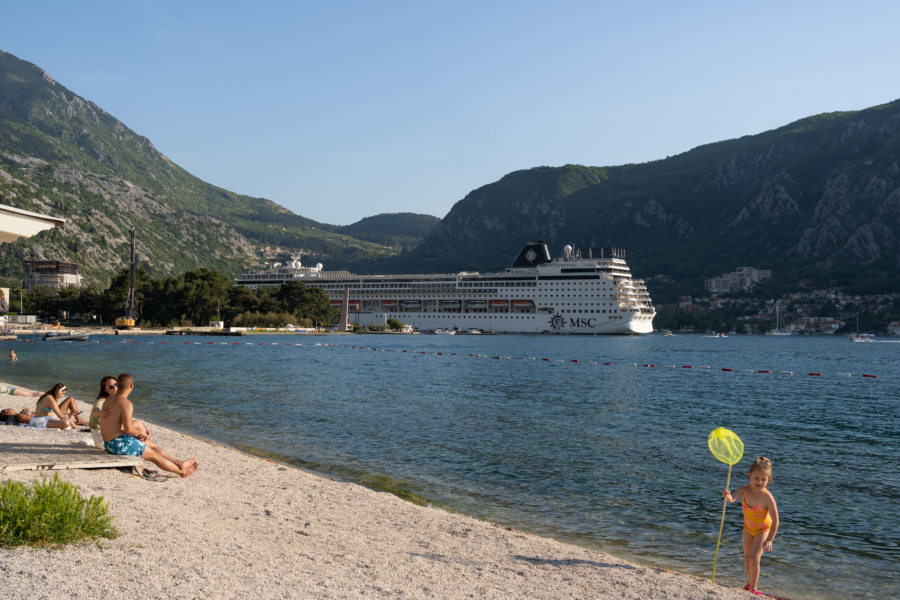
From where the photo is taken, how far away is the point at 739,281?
509 feet

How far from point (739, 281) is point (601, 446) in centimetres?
15383

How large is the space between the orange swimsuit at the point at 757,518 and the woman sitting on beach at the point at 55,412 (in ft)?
39.0

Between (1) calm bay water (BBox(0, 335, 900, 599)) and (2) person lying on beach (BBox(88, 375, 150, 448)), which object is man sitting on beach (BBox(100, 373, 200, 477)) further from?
(1) calm bay water (BBox(0, 335, 900, 599))

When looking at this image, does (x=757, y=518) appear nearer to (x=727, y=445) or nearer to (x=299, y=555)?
(x=727, y=445)

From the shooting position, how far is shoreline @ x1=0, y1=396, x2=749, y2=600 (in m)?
5.09

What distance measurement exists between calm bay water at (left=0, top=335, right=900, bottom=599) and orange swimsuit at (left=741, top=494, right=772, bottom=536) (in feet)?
3.58

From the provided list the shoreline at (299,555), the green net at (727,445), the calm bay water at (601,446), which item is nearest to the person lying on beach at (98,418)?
the shoreline at (299,555)

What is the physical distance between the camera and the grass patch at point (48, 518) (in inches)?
216

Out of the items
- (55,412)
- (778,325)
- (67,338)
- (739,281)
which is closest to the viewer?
(55,412)

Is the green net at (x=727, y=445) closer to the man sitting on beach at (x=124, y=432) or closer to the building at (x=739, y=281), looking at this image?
the man sitting on beach at (x=124, y=432)

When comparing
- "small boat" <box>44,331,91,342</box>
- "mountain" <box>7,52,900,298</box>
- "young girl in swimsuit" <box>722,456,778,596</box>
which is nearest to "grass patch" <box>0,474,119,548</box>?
"young girl in swimsuit" <box>722,456,778,596</box>

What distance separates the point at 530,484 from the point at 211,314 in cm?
9826

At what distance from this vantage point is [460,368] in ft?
134

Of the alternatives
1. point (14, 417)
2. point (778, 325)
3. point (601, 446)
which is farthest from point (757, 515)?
point (778, 325)
